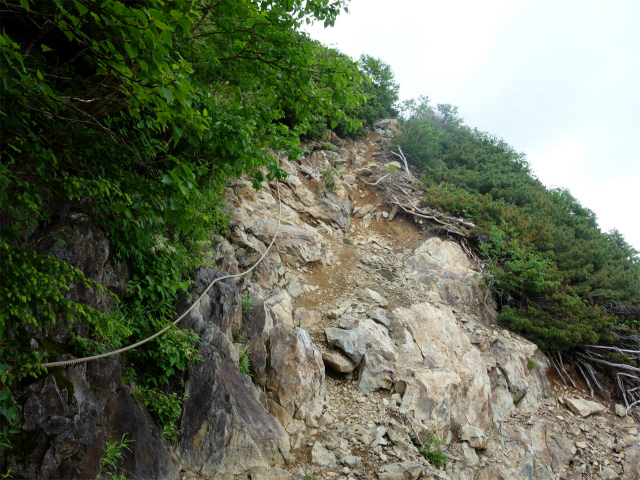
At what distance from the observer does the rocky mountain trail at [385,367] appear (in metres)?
5.00

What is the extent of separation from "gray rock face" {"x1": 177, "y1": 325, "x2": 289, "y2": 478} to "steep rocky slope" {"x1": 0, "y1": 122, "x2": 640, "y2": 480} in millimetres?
17

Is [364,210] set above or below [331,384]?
above

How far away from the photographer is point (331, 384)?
607 cm

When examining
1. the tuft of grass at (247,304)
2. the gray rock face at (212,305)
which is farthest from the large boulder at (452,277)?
the gray rock face at (212,305)

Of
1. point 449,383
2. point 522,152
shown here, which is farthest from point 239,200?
point 522,152

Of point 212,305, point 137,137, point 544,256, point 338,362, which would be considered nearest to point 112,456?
point 212,305

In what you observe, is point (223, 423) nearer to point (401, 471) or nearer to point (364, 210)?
point (401, 471)

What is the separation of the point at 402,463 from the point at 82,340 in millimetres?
4433

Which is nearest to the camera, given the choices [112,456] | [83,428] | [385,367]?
[83,428]

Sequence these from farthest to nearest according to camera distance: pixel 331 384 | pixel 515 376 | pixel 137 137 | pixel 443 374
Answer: pixel 515 376, pixel 443 374, pixel 331 384, pixel 137 137

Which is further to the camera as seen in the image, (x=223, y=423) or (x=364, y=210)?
(x=364, y=210)

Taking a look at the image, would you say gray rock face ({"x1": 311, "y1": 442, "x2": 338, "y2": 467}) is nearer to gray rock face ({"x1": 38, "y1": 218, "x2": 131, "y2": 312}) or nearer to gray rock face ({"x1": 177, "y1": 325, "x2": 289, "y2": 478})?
gray rock face ({"x1": 177, "y1": 325, "x2": 289, "y2": 478})

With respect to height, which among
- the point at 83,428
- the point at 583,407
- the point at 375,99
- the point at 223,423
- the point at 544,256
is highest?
the point at 375,99

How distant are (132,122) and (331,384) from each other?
17.4 ft
